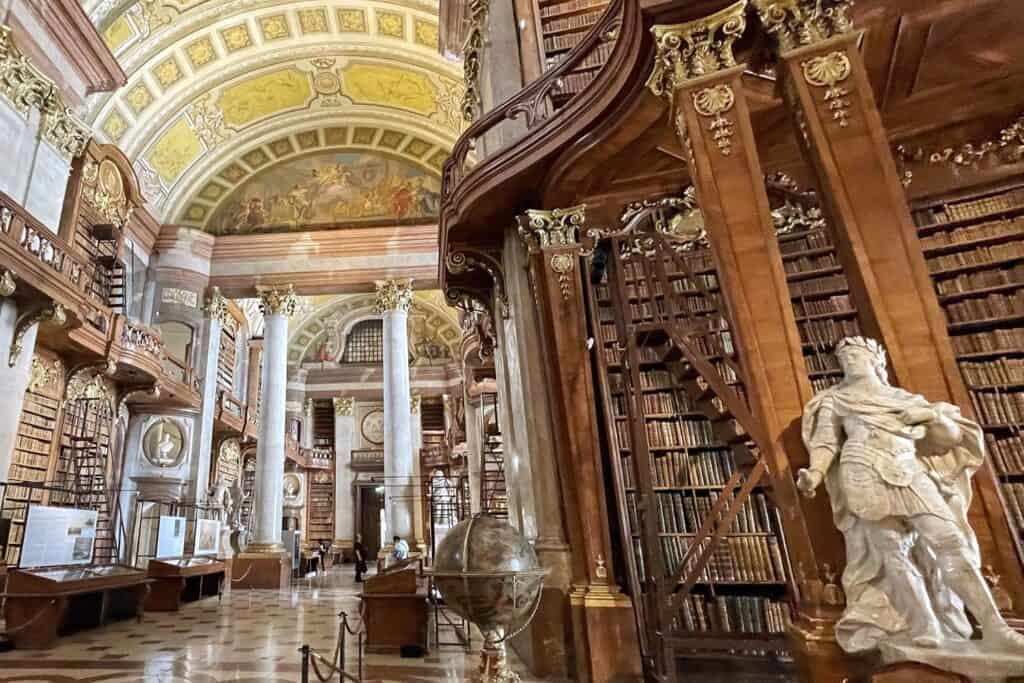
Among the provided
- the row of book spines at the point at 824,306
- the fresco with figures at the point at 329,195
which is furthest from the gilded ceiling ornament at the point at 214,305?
the row of book spines at the point at 824,306

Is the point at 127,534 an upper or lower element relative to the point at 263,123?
lower

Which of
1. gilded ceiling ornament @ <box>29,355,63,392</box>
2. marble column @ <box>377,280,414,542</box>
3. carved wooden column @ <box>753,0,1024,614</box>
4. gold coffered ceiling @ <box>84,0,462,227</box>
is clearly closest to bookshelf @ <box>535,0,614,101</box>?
carved wooden column @ <box>753,0,1024,614</box>

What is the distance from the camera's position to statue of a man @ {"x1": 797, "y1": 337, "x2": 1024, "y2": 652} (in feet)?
6.50

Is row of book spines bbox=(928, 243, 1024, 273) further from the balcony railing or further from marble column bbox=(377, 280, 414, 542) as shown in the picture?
the balcony railing

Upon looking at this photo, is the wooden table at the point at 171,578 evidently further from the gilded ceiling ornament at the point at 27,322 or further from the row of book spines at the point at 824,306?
the row of book spines at the point at 824,306

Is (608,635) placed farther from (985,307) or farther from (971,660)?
(985,307)

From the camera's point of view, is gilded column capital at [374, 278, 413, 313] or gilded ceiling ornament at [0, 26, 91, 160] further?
gilded column capital at [374, 278, 413, 313]

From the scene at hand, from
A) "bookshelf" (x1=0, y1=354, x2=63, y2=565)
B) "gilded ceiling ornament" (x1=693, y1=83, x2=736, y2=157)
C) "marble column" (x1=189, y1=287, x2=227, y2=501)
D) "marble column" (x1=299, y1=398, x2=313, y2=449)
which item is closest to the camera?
"gilded ceiling ornament" (x1=693, y1=83, x2=736, y2=157)

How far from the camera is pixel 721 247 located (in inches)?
114

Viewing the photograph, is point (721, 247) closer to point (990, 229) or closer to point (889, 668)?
point (889, 668)

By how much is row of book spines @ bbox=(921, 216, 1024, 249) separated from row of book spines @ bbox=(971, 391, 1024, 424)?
1.19m

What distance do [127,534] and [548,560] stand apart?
35.3 ft

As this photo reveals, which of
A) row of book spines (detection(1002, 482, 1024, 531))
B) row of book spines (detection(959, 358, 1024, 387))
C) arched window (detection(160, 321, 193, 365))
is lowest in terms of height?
row of book spines (detection(1002, 482, 1024, 531))

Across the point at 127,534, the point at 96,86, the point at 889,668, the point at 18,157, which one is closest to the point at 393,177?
the point at 96,86
